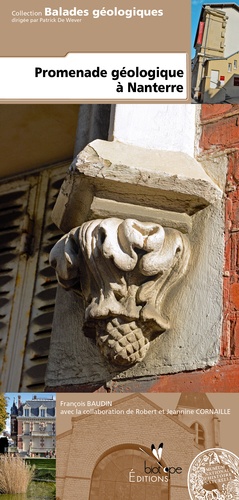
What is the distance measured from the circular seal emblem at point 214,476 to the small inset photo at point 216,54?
1.42 meters

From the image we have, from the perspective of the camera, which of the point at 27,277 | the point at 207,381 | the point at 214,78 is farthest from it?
the point at 27,277

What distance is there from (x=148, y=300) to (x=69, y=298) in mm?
579

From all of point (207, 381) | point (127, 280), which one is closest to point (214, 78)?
point (127, 280)

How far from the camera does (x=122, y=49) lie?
11.3ft

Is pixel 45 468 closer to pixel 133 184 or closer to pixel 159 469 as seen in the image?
pixel 159 469

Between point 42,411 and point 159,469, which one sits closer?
point 159,469

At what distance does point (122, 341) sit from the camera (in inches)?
120

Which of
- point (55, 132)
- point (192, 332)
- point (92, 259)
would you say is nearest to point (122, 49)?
point (92, 259)

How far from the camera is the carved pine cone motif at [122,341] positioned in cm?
304

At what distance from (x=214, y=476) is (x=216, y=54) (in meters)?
1.78

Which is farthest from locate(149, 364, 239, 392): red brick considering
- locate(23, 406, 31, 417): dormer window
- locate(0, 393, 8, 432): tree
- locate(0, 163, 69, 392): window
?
locate(0, 163, 69, 392): window

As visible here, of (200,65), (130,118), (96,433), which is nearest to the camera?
(96,433)

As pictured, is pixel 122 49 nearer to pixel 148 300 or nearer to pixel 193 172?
pixel 193 172

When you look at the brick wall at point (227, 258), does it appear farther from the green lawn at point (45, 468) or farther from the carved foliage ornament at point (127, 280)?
the green lawn at point (45, 468)
